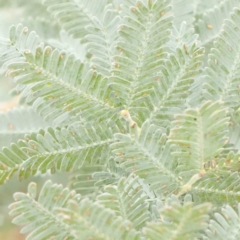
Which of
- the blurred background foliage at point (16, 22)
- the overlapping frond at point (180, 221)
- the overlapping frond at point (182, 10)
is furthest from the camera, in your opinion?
the blurred background foliage at point (16, 22)

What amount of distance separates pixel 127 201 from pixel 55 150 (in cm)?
9

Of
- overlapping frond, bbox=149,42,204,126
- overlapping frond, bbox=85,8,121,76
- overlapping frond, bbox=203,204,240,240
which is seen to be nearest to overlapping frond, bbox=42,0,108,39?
overlapping frond, bbox=85,8,121,76

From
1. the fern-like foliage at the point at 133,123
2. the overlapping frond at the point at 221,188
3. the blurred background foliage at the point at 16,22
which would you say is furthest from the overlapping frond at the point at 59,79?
the blurred background foliage at the point at 16,22

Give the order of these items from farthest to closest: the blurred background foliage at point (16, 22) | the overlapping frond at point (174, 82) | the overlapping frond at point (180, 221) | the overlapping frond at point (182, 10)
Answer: the blurred background foliage at point (16, 22) < the overlapping frond at point (182, 10) < the overlapping frond at point (174, 82) < the overlapping frond at point (180, 221)

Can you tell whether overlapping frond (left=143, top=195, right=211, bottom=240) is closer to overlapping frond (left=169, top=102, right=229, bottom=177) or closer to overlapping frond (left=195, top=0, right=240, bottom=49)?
overlapping frond (left=169, top=102, right=229, bottom=177)

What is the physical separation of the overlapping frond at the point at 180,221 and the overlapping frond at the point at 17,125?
0.28 metres

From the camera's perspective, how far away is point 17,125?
1.67 ft

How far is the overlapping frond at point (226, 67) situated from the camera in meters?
0.36

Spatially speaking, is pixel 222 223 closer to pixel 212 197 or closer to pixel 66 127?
pixel 212 197

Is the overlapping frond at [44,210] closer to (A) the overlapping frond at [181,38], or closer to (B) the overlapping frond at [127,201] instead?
(B) the overlapping frond at [127,201]

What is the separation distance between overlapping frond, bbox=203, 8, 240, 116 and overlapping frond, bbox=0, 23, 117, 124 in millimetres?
93

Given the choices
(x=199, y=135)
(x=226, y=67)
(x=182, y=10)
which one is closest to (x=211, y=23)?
(x=182, y=10)

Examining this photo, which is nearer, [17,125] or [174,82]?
[174,82]

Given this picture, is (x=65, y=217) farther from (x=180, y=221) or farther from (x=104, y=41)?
(x=104, y=41)
